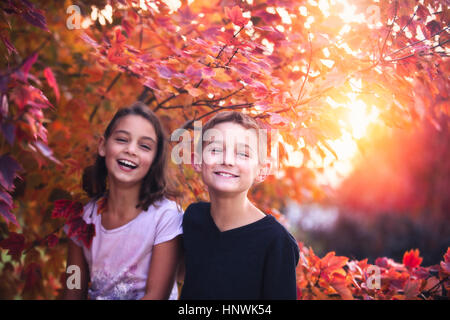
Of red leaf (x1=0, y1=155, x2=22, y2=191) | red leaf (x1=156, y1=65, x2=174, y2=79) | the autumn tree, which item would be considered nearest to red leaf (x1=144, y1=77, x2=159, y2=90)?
the autumn tree

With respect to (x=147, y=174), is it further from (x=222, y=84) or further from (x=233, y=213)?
(x=222, y=84)

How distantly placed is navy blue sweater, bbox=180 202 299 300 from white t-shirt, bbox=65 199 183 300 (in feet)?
0.91

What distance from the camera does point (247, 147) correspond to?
160 cm

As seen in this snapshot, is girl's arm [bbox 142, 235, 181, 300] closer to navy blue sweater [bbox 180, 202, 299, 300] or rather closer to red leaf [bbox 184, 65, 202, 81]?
navy blue sweater [bbox 180, 202, 299, 300]

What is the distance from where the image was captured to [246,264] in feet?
5.02

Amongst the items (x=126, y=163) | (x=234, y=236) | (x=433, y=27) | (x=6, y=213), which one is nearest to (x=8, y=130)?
(x=6, y=213)

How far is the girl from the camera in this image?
70.6 inches

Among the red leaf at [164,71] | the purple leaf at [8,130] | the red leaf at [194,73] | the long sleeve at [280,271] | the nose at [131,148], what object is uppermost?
the red leaf at [164,71]

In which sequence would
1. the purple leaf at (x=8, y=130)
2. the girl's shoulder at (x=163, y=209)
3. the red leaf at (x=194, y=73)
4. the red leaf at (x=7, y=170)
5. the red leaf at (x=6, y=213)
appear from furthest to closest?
the girl's shoulder at (x=163, y=209) < the red leaf at (x=194, y=73) < the red leaf at (x=6, y=213) < the red leaf at (x=7, y=170) < the purple leaf at (x=8, y=130)

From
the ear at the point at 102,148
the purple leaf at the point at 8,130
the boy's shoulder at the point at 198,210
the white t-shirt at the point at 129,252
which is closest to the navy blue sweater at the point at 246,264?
the boy's shoulder at the point at 198,210

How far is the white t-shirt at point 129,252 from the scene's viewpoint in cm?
183

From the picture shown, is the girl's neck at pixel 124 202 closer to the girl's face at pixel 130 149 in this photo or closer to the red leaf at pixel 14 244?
the girl's face at pixel 130 149

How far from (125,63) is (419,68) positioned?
1491 mm
